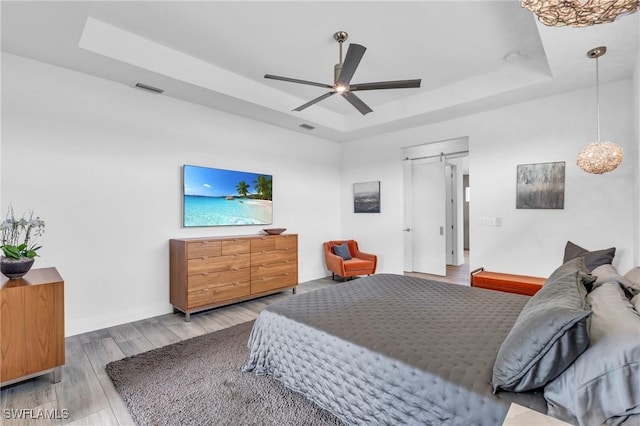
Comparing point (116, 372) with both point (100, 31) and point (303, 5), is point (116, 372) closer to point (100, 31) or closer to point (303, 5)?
point (100, 31)

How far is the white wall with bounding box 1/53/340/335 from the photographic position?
9.76 feet

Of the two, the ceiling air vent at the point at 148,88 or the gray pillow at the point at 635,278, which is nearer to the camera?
the gray pillow at the point at 635,278

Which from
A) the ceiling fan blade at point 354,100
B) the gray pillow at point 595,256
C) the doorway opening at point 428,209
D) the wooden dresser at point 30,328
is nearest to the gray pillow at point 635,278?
the gray pillow at point 595,256

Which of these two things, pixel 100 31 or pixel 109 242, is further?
pixel 109 242

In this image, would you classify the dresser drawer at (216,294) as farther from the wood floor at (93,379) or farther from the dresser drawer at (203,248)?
the dresser drawer at (203,248)

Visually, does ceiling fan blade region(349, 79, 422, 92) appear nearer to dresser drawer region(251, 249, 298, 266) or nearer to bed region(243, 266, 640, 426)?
bed region(243, 266, 640, 426)

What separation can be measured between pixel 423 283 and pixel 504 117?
2846mm

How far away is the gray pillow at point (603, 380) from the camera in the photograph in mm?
1030

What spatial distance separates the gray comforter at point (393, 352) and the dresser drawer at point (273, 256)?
6.05 feet

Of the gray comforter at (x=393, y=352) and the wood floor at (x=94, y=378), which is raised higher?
the gray comforter at (x=393, y=352)

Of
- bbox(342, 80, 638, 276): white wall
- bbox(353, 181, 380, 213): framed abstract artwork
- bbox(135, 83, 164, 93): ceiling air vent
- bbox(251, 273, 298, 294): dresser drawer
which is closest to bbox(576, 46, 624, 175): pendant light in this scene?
bbox(342, 80, 638, 276): white wall

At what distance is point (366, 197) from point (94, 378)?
4751 millimetres

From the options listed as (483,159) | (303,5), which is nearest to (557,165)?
(483,159)

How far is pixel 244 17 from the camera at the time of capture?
2.76 m
